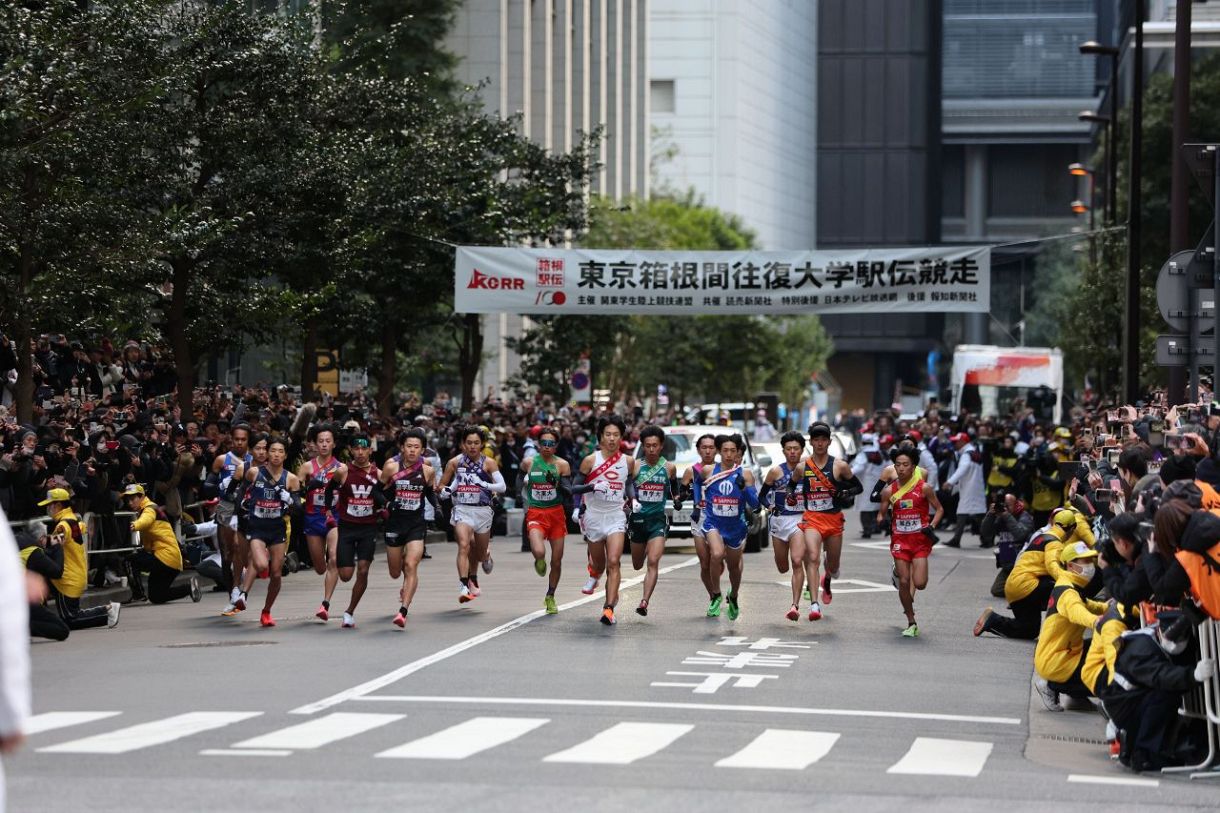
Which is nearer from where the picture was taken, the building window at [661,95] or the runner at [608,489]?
the runner at [608,489]

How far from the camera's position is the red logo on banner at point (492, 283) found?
103ft

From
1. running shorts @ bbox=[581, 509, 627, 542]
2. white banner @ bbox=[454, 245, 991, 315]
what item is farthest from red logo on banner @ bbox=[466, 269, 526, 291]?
running shorts @ bbox=[581, 509, 627, 542]

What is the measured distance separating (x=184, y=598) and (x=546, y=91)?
52851 mm

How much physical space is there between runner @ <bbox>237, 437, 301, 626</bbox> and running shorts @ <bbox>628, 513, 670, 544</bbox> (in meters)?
2.98

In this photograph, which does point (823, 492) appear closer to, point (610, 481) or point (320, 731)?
point (610, 481)

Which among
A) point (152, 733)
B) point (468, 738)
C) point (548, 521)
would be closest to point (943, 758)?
point (468, 738)

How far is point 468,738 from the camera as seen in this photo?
36.3 feet

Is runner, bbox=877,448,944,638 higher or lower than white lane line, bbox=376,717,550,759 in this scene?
higher

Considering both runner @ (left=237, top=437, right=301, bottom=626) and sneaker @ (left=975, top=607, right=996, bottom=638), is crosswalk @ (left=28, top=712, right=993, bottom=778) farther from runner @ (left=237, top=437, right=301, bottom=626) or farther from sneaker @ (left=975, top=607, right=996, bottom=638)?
runner @ (left=237, top=437, right=301, bottom=626)

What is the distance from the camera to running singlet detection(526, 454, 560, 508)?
63.0ft

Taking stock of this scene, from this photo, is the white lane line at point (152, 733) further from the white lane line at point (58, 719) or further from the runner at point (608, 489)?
the runner at point (608, 489)

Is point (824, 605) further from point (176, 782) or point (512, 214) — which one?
point (512, 214)

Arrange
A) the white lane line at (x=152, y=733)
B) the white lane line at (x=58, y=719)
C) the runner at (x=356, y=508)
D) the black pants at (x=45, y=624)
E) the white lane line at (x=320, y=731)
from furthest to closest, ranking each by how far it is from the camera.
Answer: the runner at (x=356, y=508), the black pants at (x=45, y=624), the white lane line at (x=58, y=719), the white lane line at (x=320, y=731), the white lane line at (x=152, y=733)

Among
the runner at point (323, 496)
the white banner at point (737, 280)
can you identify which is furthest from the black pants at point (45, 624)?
the white banner at point (737, 280)
